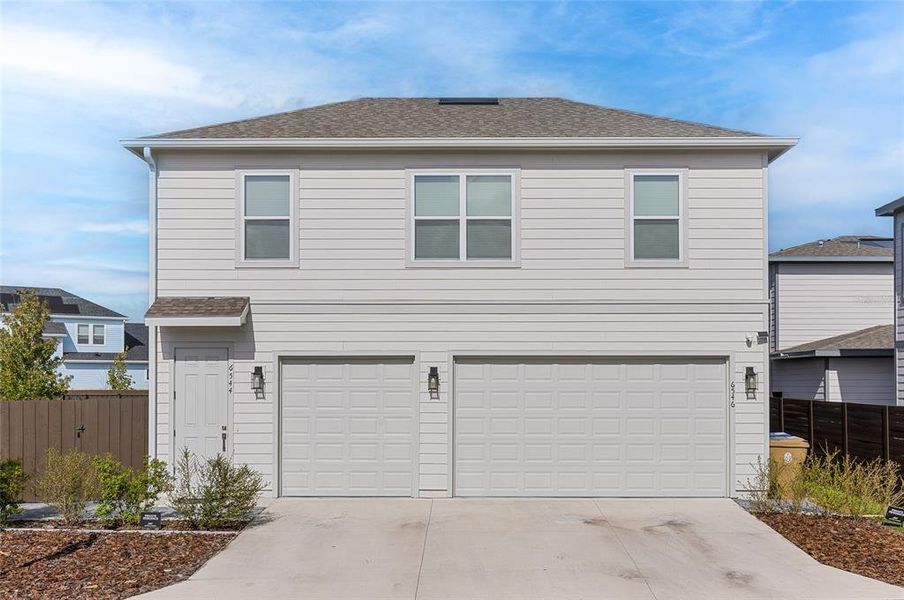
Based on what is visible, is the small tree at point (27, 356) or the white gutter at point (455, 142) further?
the small tree at point (27, 356)

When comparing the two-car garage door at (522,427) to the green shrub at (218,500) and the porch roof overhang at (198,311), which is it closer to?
the porch roof overhang at (198,311)

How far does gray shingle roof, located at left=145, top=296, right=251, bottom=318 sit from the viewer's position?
11.2m

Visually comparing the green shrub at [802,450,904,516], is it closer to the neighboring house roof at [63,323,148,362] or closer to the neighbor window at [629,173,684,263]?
the neighbor window at [629,173,684,263]

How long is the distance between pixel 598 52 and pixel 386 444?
9.23m

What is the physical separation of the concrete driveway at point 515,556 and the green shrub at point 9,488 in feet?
9.94

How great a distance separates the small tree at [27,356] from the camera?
17797mm

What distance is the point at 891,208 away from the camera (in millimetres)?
16719

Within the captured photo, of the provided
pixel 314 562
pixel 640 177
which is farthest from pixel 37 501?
pixel 640 177

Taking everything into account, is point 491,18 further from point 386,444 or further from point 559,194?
point 386,444

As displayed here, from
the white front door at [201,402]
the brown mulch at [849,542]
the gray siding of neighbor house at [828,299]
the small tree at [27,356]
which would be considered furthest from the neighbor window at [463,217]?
the gray siding of neighbor house at [828,299]

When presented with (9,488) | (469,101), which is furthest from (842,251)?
(9,488)

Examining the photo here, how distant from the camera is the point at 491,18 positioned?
14.1 metres

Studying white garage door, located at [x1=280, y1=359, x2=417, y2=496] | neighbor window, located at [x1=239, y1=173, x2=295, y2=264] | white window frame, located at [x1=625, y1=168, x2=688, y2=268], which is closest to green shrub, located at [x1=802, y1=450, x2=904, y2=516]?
white window frame, located at [x1=625, y1=168, x2=688, y2=268]

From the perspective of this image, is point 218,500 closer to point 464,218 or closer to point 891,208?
point 464,218
